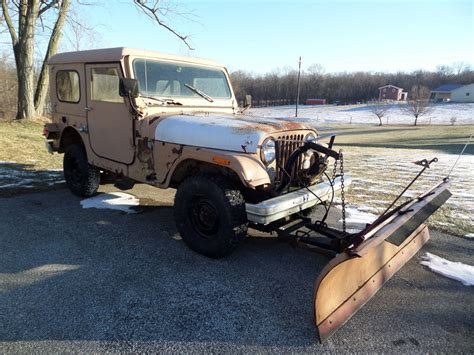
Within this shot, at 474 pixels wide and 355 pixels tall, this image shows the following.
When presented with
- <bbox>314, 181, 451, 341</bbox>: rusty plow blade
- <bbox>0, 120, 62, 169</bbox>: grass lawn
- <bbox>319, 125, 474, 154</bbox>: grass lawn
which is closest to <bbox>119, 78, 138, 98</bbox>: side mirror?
<bbox>314, 181, 451, 341</bbox>: rusty plow blade

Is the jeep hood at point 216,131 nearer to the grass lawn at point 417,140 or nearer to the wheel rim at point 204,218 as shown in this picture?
the wheel rim at point 204,218

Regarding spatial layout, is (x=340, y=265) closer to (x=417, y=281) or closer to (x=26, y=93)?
(x=417, y=281)

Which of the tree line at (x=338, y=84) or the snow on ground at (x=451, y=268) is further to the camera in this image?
the tree line at (x=338, y=84)

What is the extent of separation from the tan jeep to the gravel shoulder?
0.50 metres

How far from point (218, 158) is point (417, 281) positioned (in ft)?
7.45

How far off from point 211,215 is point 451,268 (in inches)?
102

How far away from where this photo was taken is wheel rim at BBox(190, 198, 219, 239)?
11.8 ft

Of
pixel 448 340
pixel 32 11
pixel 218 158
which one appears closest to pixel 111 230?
pixel 218 158

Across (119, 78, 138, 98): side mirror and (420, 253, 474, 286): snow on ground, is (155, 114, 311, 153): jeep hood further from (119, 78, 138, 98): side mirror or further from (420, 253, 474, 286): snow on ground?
(420, 253, 474, 286): snow on ground

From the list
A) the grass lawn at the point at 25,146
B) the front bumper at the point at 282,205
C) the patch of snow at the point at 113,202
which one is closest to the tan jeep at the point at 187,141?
the front bumper at the point at 282,205

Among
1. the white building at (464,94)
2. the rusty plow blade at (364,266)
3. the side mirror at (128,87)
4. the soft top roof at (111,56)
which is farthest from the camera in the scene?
the white building at (464,94)

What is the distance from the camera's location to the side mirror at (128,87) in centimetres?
381

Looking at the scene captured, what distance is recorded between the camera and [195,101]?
468cm

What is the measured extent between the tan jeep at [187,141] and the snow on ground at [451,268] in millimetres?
1349
